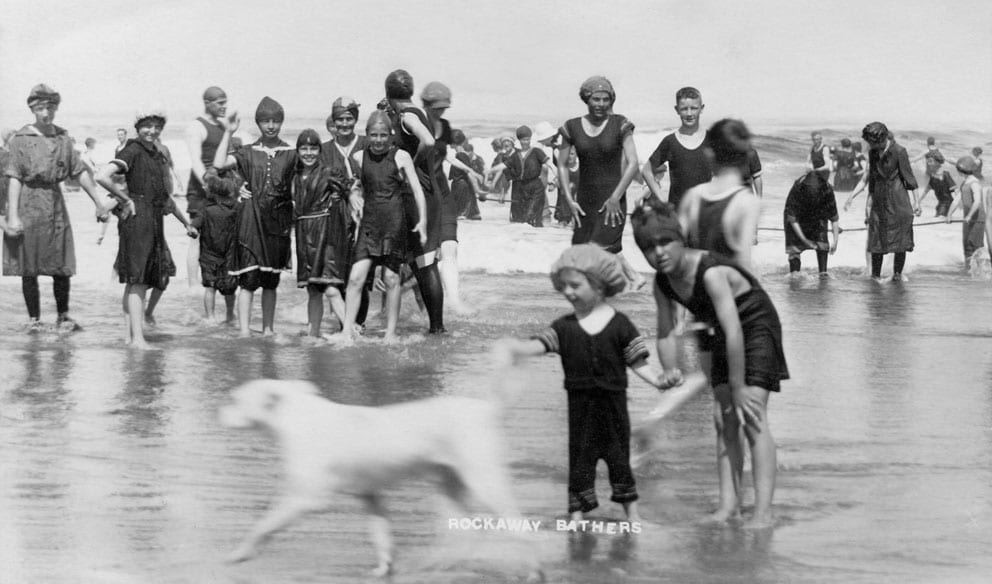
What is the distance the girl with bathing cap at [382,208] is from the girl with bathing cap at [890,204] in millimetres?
7155

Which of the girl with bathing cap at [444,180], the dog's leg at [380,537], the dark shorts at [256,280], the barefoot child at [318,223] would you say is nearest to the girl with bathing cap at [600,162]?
the girl with bathing cap at [444,180]

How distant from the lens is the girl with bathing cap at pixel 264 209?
1048cm

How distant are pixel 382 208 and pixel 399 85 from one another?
2.91 ft

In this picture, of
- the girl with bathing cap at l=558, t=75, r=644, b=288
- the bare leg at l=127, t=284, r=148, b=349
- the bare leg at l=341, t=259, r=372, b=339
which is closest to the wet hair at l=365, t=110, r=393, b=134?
the bare leg at l=341, t=259, r=372, b=339

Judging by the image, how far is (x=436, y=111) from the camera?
10711 millimetres

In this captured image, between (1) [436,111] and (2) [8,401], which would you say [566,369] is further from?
(1) [436,111]

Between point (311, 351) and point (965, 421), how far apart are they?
4.05 m

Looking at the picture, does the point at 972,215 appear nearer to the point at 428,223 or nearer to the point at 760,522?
the point at 428,223

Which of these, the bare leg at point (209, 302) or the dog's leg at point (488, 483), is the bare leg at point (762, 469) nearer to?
the dog's leg at point (488, 483)

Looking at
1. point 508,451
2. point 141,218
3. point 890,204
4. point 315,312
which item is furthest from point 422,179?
point 890,204

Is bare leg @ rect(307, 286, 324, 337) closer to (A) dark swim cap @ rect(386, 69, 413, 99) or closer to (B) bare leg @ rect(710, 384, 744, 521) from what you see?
(A) dark swim cap @ rect(386, 69, 413, 99)

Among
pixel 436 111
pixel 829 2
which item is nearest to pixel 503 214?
pixel 829 2

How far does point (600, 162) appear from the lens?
10469mm

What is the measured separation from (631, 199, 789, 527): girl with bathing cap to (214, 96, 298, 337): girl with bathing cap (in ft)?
16.5
